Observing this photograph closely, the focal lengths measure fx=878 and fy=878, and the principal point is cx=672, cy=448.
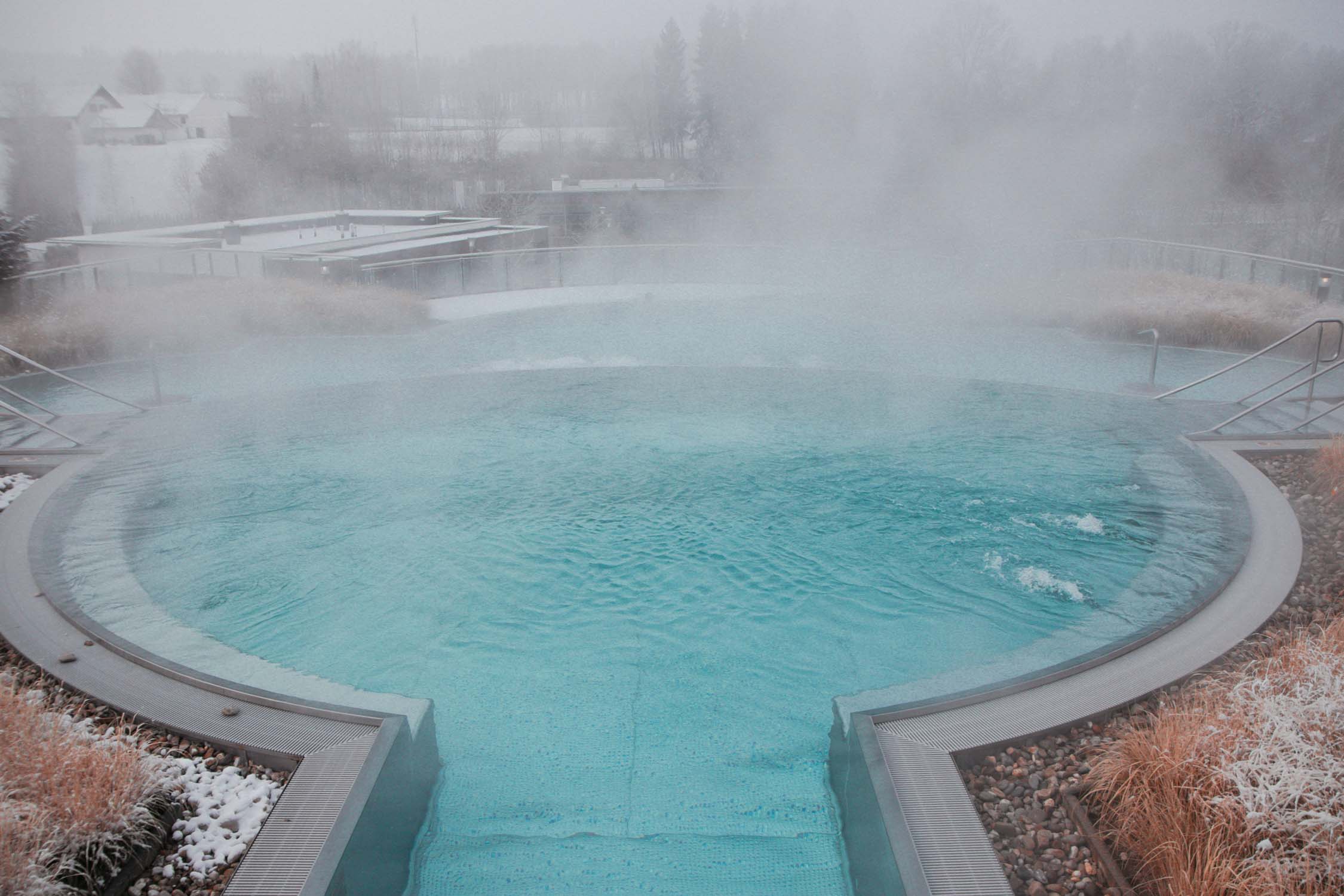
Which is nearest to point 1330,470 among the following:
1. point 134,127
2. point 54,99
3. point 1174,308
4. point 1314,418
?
point 1314,418

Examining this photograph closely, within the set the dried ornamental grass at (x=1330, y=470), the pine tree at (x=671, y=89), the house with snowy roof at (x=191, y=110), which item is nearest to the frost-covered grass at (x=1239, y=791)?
the dried ornamental grass at (x=1330, y=470)

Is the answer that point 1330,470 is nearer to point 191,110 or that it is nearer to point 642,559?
point 642,559

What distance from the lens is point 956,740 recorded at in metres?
2.00

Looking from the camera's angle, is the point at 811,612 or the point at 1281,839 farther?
the point at 811,612

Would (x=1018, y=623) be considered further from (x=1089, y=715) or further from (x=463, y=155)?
(x=463, y=155)

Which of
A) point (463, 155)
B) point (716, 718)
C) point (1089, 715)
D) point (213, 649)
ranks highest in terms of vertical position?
point (463, 155)

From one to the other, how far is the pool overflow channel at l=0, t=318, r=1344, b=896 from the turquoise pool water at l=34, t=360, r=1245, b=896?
20 centimetres

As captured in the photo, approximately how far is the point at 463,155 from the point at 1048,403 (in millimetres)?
22771

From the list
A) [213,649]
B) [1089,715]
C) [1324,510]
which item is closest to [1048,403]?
[1324,510]

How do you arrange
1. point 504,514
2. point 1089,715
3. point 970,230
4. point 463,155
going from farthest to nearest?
point 463,155 → point 970,230 → point 504,514 → point 1089,715

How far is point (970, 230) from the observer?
48.7ft

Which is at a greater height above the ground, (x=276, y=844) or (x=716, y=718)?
(x=276, y=844)

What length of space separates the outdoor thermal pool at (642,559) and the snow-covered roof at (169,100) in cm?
2616

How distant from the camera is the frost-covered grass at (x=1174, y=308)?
7141mm
